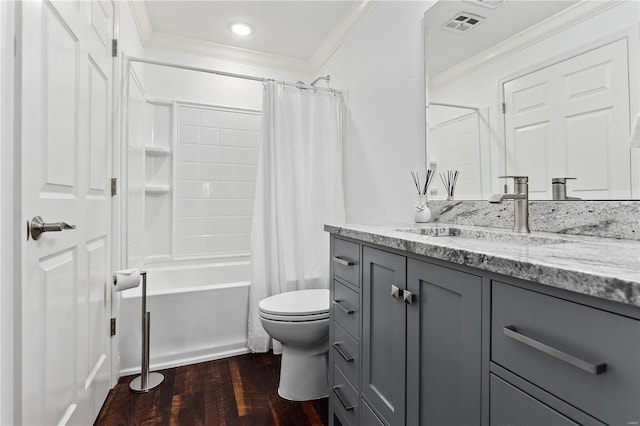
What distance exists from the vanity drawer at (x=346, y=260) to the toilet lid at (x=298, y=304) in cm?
36

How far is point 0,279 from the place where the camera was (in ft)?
2.66

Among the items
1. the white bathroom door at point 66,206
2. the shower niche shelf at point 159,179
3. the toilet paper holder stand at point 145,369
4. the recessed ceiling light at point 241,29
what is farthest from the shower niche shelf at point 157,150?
the toilet paper holder stand at point 145,369

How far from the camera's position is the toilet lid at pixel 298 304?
168cm

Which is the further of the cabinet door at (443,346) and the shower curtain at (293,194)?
the shower curtain at (293,194)

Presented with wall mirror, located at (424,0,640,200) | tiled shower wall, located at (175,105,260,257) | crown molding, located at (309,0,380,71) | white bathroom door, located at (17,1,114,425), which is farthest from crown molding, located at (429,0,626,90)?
tiled shower wall, located at (175,105,260,257)

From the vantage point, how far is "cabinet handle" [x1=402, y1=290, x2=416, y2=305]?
0.94 meters

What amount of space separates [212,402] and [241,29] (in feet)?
8.75

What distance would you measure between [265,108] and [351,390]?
5.99 ft

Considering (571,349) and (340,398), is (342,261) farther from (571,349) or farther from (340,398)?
(571,349)

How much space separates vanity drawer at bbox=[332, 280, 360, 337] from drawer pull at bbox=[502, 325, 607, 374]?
0.66 metres

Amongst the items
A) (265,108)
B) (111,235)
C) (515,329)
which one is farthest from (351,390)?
(265,108)

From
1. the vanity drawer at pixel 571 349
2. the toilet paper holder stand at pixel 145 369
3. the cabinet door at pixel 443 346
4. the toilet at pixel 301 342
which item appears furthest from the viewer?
the toilet paper holder stand at pixel 145 369

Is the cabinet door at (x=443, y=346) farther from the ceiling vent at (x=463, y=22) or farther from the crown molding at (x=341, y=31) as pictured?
the crown molding at (x=341, y=31)

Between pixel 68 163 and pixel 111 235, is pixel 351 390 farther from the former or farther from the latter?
pixel 111 235
